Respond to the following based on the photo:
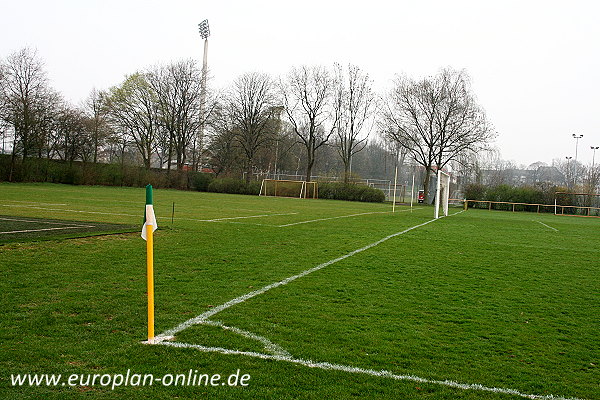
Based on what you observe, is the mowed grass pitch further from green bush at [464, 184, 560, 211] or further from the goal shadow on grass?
green bush at [464, 184, 560, 211]

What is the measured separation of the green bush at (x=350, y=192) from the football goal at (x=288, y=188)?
3.32 feet

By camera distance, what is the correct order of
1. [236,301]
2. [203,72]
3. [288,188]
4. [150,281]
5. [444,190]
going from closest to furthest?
1. [150,281]
2. [236,301]
3. [444,190]
4. [288,188]
5. [203,72]

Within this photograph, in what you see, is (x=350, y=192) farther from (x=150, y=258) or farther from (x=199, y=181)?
(x=150, y=258)

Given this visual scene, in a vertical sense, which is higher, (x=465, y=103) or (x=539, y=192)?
(x=465, y=103)

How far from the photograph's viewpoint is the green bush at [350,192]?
50.9 metres

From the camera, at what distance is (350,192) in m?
51.8

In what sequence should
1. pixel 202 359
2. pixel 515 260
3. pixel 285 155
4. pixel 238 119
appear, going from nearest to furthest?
pixel 202 359 → pixel 515 260 → pixel 238 119 → pixel 285 155

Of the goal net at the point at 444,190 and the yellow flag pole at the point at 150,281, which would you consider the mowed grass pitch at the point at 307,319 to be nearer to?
the yellow flag pole at the point at 150,281

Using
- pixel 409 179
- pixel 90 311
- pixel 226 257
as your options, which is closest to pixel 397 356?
pixel 90 311

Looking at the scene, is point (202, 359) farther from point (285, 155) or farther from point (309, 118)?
point (285, 155)

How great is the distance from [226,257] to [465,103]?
148 feet

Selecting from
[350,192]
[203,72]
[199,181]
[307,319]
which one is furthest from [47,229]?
[203,72]

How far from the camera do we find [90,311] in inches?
193

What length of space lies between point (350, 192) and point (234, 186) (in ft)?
43.2
